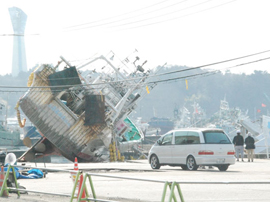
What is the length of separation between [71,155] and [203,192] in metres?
25.6

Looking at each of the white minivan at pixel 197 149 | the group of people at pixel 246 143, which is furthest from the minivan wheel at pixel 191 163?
the group of people at pixel 246 143

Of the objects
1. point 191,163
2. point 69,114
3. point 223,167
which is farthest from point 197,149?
point 69,114

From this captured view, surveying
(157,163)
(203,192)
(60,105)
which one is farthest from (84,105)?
(203,192)

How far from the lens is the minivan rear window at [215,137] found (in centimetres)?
Result: 2241

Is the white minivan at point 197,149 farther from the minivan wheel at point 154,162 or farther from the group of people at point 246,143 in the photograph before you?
the group of people at point 246,143

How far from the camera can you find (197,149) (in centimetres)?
2211

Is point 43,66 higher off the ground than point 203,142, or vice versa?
point 43,66

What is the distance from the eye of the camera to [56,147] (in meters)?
40.0

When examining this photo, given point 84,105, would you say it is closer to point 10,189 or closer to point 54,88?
point 54,88

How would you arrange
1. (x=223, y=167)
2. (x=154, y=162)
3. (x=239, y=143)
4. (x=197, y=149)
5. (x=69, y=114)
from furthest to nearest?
(x=69, y=114), (x=239, y=143), (x=154, y=162), (x=223, y=167), (x=197, y=149)

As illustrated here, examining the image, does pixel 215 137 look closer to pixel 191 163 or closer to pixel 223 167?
pixel 223 167

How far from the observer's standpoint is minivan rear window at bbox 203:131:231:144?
22.4 meters

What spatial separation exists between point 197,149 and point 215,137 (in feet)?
3.30

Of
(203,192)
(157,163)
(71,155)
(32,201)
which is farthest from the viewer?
(71,155)
